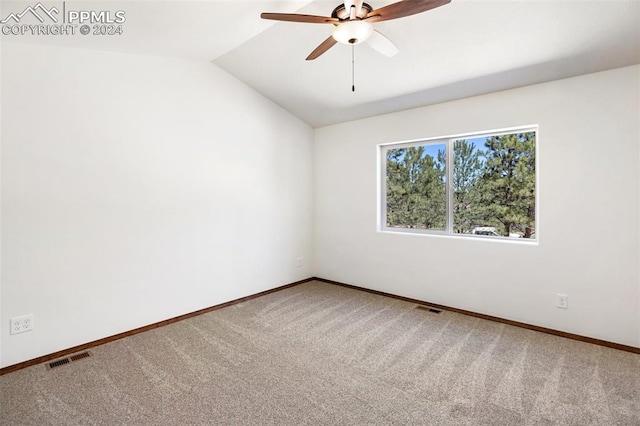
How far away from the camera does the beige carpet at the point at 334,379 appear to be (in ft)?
5.90

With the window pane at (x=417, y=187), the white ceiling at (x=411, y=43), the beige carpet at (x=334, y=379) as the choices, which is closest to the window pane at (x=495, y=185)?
the window pane at (x=417, y=187)

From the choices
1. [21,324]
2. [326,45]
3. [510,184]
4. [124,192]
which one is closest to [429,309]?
[510,184]

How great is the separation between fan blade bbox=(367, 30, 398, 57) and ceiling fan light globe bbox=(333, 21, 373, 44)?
0.15 m

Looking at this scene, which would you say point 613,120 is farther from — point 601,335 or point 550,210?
point 601,335

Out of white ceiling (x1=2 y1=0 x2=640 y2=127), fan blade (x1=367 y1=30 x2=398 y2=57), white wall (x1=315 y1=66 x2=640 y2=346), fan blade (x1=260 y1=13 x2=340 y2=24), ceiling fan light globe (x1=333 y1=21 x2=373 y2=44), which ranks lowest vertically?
white wall (x1=315 y1=66 x2=640 y2=346)

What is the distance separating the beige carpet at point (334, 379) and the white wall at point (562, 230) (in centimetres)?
28

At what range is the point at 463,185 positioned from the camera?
139 inches

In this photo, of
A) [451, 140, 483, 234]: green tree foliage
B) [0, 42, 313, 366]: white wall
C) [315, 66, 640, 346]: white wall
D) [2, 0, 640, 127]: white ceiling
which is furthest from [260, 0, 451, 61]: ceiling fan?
[451, 140, 483, 234]: green tree foliage

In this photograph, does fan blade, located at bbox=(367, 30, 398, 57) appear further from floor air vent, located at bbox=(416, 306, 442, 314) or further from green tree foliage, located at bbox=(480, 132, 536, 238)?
floor air vent, located at bbox=(416, 306, 442, 314)

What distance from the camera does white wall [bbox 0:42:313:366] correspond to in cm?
232

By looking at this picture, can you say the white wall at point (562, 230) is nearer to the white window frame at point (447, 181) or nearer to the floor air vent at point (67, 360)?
the white window frame at point (447, 181)

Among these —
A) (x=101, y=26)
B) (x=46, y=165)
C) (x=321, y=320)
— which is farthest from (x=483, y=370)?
(x=101, y=26)

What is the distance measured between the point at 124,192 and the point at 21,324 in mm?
1209

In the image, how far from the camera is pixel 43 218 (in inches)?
94.1
